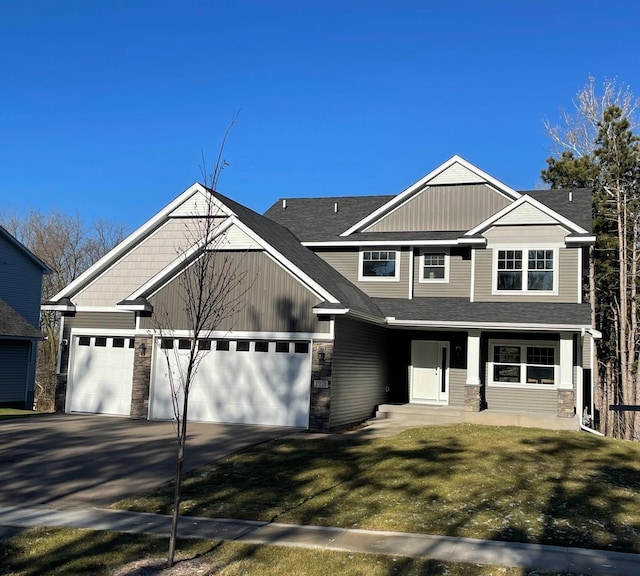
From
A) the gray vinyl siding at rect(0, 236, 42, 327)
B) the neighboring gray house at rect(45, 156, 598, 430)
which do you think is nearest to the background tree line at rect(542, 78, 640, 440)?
the neighboring gray house at rect(45, 156, 598, 430)

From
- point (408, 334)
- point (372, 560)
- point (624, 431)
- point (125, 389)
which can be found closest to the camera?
point (372, 560)

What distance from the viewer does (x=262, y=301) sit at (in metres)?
17.5

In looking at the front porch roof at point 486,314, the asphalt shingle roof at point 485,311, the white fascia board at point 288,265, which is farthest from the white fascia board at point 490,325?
the white fascia board at point 288,265

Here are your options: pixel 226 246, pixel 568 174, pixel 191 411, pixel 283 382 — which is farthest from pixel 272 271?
pixel 568 174

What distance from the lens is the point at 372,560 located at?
6848 millimetres

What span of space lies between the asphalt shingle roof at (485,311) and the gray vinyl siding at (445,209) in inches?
106

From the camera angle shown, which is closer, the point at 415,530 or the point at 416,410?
the point at 415,530

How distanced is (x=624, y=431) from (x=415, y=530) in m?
29.9

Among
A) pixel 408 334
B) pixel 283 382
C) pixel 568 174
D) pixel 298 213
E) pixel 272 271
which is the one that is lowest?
pixel 283 382

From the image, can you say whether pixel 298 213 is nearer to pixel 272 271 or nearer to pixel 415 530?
pixel 272 271

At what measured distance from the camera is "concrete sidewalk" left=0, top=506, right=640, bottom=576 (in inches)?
271

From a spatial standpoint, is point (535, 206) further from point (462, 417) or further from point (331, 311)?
point (331, 311)

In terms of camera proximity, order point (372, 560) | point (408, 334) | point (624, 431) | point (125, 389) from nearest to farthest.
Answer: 1. point (372, 560)
2. point (125, 389)
3. point (408, 334)
4. point (624, 431)

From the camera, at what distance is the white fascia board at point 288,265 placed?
16.7 metres
